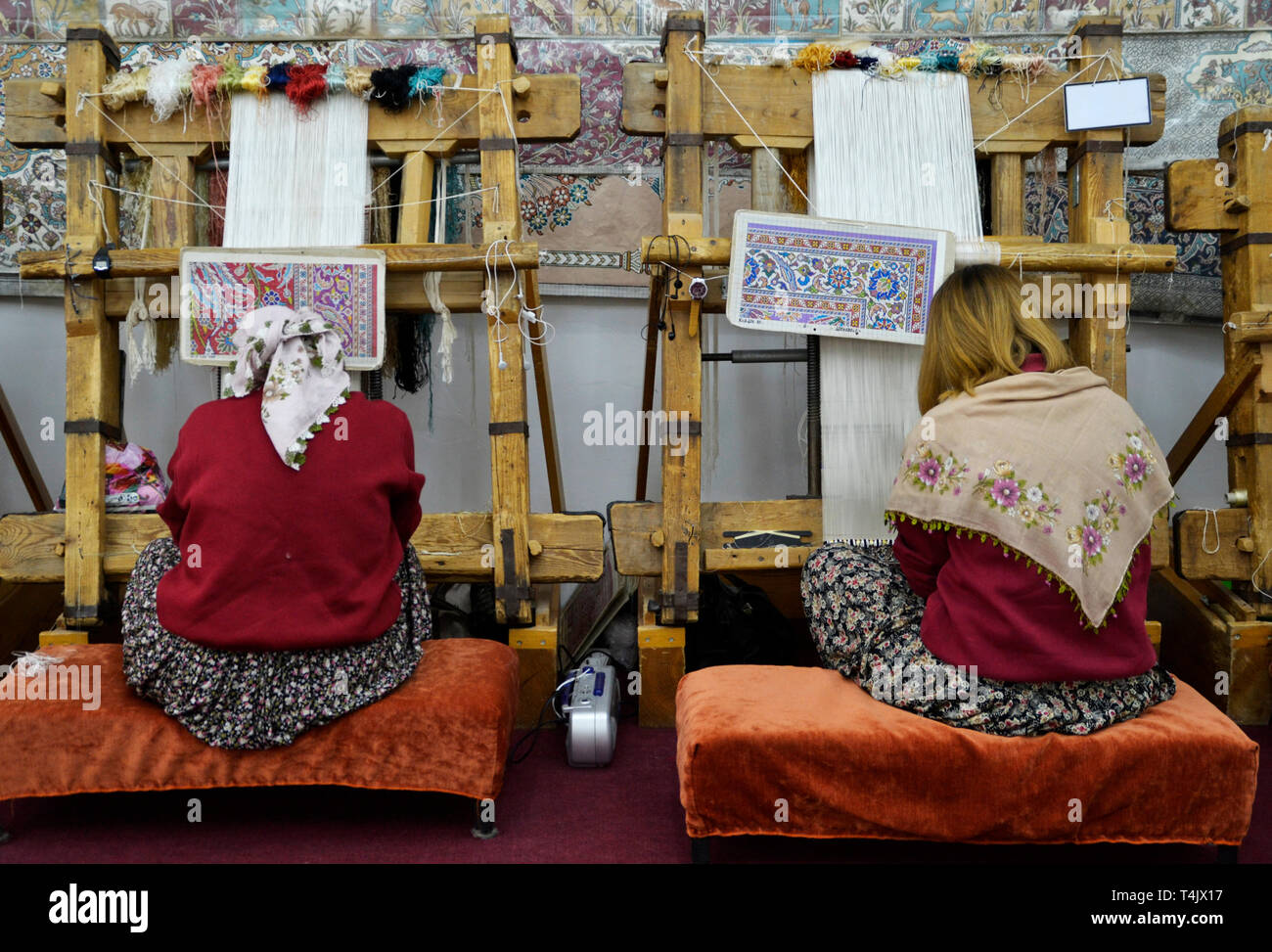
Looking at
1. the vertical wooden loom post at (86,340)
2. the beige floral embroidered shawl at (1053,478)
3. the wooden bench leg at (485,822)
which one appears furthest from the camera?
the vertical wooden loom post at (86,340)

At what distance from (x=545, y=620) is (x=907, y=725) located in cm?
137

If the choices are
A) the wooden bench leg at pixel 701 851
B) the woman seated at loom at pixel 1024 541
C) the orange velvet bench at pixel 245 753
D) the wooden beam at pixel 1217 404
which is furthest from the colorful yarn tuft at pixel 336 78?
the wooden beam at pixel 1217 404

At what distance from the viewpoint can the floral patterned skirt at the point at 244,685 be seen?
2363mm

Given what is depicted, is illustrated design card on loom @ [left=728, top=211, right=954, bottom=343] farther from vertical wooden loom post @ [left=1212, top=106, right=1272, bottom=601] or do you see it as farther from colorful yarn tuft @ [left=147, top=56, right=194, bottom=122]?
colorful yarn tuft @ [left=147, top=56, right=194, bottom=122]

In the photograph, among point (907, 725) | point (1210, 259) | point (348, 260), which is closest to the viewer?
point (907, 725)

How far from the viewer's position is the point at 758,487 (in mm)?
4379

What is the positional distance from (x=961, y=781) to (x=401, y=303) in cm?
210

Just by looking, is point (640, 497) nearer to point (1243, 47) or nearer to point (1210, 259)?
point (1210, 259)

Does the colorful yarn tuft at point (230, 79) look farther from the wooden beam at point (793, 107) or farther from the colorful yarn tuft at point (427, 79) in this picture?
the wooden beam at point (793, 107)

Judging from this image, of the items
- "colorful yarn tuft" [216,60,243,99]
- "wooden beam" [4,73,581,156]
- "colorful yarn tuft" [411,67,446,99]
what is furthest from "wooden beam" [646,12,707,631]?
"colorful yarn tuft" [216,60,243,99]

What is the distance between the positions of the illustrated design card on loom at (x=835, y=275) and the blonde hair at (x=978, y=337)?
23.3 inches

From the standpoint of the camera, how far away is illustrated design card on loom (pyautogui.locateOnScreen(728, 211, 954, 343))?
9.93ft
